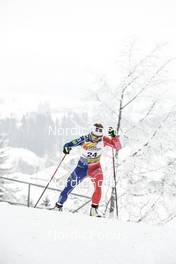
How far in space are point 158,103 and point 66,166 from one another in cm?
458

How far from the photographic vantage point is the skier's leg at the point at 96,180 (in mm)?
10070

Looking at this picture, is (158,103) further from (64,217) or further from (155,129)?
(64,217)

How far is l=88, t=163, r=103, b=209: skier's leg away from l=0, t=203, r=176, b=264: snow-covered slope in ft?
2.96

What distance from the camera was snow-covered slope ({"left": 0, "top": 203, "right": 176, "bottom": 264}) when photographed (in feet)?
22.2

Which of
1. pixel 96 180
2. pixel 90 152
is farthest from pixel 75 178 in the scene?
pixel 90 152

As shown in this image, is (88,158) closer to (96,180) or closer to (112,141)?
(96,180)

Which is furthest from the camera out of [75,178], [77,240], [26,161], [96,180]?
[26,161]

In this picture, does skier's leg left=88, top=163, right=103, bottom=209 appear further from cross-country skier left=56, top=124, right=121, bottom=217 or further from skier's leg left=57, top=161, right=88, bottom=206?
skier's leg left=57, top=161, right=88, bottom=206

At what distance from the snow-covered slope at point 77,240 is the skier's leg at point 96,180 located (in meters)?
0.90

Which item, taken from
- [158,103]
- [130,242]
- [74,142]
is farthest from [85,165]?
[158,103]

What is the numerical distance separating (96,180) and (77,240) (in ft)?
8.87

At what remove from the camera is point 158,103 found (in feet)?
51.9

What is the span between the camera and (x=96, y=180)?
33.1ft

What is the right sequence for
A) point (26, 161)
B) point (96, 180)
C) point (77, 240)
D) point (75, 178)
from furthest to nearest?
point (26, 161) → point (75, 178) → point (96, 180) → point (77, 240)
